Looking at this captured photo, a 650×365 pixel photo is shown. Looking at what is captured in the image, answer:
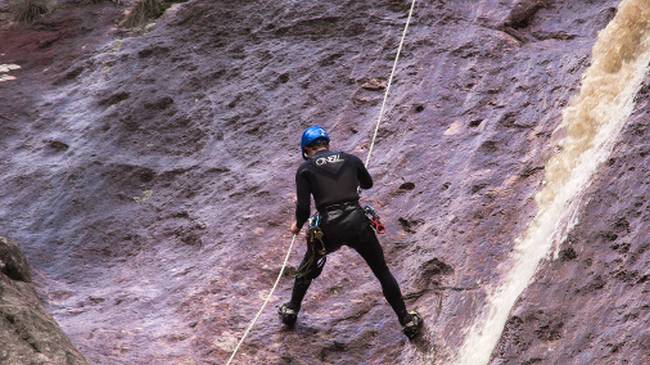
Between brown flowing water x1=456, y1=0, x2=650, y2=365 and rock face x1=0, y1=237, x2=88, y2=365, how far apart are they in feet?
12.3

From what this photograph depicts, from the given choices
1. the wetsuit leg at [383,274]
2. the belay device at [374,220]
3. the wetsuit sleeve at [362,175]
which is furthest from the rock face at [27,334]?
the wetsuit sleeve at [362,175]

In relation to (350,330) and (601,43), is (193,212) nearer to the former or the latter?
(350,330)

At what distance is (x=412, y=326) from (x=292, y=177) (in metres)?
4.15

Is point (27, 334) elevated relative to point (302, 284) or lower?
elevated

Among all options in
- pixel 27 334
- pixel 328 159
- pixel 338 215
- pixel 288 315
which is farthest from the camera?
pixel 288 315

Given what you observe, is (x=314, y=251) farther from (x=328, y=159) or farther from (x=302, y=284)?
Result: (x=328, y=159)

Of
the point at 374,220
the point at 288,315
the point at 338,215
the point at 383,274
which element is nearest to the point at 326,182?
the point at 338,215

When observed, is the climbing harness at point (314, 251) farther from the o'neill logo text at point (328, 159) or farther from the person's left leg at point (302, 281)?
the o'neill logo text at point (328, 159)

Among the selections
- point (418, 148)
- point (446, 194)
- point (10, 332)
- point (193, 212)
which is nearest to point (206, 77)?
point (193, 212)

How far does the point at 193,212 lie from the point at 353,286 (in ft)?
11.7

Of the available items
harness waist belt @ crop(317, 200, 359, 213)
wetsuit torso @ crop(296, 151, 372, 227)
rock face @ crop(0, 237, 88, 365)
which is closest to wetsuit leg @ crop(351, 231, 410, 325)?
harness waist belt @ crop(317, 200, 359, 213)

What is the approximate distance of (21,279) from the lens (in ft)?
31.0

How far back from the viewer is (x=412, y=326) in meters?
9.22

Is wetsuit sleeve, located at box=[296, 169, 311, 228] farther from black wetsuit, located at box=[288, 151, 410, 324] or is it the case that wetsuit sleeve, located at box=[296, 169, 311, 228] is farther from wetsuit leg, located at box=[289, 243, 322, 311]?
wetsuit leg, located at box=[289, 243, 322, 311]
